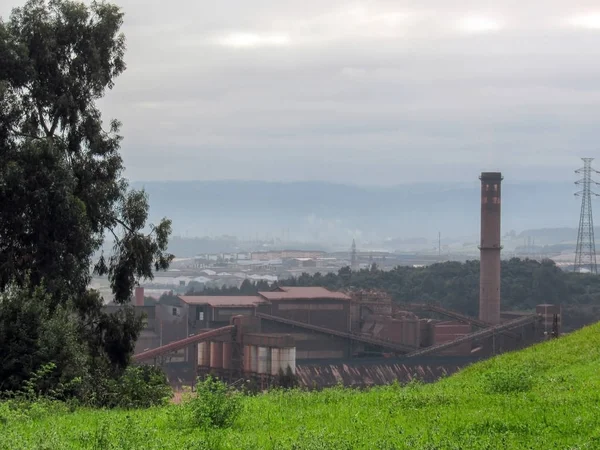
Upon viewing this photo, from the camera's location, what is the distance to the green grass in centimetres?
784

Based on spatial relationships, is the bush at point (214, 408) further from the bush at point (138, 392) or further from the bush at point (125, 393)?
the bush at point (138, 392)

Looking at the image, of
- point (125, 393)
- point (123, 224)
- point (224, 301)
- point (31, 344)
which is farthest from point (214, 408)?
point (224, 301)

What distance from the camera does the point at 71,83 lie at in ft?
74.5

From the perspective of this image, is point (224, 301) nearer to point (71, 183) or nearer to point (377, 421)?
point (71, 183)

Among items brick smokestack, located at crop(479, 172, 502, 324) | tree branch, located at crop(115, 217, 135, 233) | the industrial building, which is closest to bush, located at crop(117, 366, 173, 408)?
tree branch, located at crop(115, 217, 135, 233)

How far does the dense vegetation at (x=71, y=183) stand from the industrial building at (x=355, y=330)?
39.0 m

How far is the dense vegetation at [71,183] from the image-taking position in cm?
2062

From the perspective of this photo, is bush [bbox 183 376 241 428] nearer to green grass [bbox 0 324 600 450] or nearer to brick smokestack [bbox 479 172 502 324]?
green grass [bbox 0 324 600 450]

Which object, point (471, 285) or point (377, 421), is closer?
point (377, 421)

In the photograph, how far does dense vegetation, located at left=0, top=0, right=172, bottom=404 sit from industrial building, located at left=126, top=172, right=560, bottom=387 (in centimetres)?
3896

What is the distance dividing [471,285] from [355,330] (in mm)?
30050

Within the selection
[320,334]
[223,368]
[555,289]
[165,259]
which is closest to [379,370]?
[320,334]

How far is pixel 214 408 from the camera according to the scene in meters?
9.49

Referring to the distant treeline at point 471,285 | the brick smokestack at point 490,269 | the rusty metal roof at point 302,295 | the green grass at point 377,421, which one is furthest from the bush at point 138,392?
the distant treeline at point 471,285
